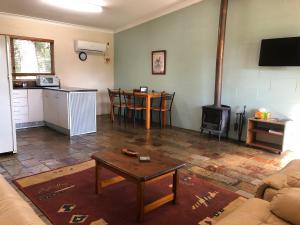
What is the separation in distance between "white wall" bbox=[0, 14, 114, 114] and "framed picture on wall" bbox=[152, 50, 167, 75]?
1.83 meters

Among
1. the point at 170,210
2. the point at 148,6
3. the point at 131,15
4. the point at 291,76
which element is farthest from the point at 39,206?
the point at 131,15

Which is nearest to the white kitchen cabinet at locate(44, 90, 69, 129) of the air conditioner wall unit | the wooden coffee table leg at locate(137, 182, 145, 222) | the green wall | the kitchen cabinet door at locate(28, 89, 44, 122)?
the kitchen cabinet door at locate(28, 89, 44, 122)

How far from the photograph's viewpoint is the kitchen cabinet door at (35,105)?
5.52m

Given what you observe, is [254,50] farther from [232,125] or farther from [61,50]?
[61,50]

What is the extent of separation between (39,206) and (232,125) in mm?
3754

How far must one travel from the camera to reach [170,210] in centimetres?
226

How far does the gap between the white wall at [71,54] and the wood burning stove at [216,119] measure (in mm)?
3681

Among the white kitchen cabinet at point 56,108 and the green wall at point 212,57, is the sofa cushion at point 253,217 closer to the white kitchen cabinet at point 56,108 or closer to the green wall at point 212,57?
the green wall at point 212,57

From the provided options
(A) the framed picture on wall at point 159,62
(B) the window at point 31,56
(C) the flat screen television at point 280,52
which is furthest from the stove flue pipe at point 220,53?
(B) the window at point 31,56

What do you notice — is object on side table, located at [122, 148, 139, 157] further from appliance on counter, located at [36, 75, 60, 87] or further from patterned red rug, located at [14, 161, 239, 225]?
appliance on counter, located at [36, 75, 60, 87]

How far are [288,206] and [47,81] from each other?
5689 millimetres

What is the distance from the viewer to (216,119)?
4.65 metres

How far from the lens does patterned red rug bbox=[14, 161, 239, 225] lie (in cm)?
212

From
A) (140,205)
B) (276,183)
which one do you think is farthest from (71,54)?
(276,183)
